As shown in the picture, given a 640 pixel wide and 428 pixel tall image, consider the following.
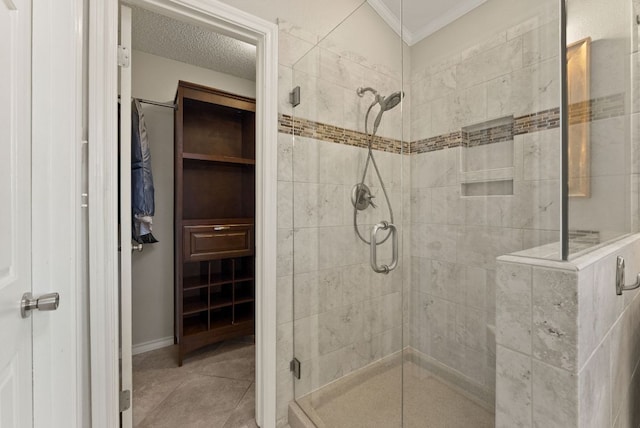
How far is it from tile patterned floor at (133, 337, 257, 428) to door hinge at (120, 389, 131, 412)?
324 millimetres

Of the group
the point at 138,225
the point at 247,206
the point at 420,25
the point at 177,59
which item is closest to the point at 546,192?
the point at 420,25

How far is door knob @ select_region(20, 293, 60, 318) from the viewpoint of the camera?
0.68 m

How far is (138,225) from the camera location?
72.6 inches

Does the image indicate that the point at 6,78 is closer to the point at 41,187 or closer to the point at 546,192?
the point at 41,187

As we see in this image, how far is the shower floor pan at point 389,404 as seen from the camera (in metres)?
1.30

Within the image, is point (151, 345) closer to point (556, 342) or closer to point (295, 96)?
point (295, 96)

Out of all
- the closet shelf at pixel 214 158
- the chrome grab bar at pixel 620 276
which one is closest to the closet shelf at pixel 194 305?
the closet shelf at pixel 214 158

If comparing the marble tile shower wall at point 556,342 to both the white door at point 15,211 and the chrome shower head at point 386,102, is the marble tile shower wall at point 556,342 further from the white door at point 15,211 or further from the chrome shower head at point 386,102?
the white door at point 15,211

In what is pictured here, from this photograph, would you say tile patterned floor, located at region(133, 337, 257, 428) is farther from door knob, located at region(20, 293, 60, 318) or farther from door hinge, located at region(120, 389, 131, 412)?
door knob, located at region(20, 293, 60, 318)

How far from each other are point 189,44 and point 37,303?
2093 millimetres

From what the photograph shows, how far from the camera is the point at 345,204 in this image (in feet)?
4.95

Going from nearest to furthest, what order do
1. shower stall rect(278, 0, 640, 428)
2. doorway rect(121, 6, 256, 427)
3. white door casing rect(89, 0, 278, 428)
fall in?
white door casing rect(89, 0, 278, 428) < shower stall rect(278, 0, 640, 428) < doorway rect(121, 6, 256, 427)

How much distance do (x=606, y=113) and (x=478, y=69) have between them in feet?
2.15

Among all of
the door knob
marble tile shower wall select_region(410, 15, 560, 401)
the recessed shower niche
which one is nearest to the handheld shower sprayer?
marble tile shower wall select_region(410, 15, 560, 401)
